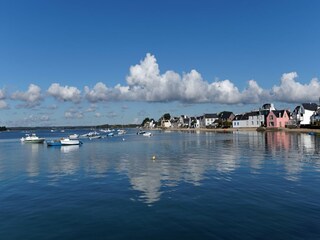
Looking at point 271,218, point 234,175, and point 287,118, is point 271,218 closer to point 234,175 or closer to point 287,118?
point 234,175

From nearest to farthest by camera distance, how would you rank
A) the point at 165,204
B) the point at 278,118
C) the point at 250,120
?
the point at 165,204
the point at 278,118
the point at 250,120

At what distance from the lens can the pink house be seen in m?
149

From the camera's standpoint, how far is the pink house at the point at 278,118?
149m

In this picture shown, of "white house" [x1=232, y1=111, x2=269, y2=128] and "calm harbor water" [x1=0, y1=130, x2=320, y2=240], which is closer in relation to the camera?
"calm harbor water" [x1=0, y1=130, x2=320, y2=240]

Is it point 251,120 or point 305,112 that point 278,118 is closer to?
point 305,112

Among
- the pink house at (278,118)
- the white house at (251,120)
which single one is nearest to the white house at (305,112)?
the pink house at (278,118)

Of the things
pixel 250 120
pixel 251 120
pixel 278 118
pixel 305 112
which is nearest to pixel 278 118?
pixel 278 118

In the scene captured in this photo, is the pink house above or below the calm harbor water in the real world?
above

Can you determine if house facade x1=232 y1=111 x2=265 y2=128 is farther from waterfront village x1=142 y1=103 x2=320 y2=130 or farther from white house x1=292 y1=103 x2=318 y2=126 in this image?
white house x1=292 y1=103 x2=318 y2=126

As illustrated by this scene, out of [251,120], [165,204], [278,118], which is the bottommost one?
[165,204]

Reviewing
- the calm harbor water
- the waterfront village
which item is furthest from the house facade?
the calm harbor water

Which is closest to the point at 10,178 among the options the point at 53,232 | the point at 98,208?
the point at 98,208

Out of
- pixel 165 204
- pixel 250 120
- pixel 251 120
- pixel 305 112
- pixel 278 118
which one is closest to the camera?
pixel 165 204

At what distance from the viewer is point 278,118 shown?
5871 inches
